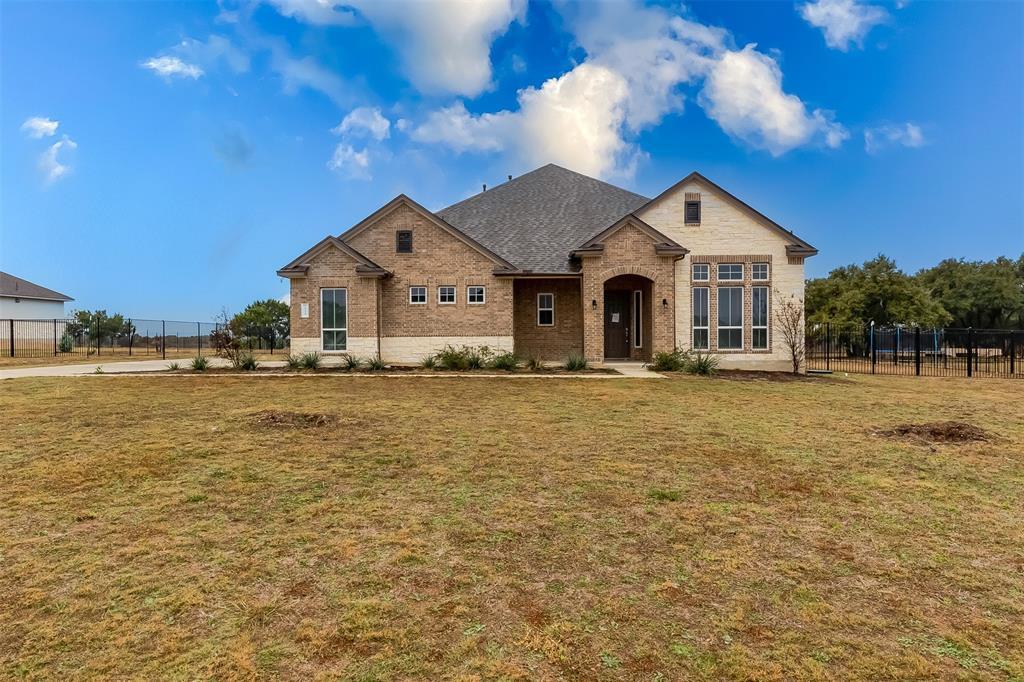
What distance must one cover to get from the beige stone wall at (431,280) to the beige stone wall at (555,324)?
1.85 metres

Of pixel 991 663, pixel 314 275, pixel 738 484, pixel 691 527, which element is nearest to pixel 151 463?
pixel 691 527

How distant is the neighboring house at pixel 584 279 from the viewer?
64.7 ft

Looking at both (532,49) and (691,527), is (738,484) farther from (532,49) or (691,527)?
(532,49)

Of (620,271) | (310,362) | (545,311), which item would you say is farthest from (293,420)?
(545,311)

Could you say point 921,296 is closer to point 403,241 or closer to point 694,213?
point 694,213

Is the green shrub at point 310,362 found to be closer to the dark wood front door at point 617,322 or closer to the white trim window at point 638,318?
the dark wood front door at point 617,322

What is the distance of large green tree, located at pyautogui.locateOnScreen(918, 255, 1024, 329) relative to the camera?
3997cm

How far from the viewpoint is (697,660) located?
8.75ft

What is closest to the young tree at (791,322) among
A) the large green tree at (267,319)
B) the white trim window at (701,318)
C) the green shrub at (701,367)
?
the white trim window at (701,318)

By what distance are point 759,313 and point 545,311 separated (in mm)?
8479

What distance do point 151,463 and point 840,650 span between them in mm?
6997

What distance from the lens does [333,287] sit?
19.8 m

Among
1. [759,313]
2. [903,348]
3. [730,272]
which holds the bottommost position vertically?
[903,348]

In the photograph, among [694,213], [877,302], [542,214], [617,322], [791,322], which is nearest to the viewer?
[791,322]
